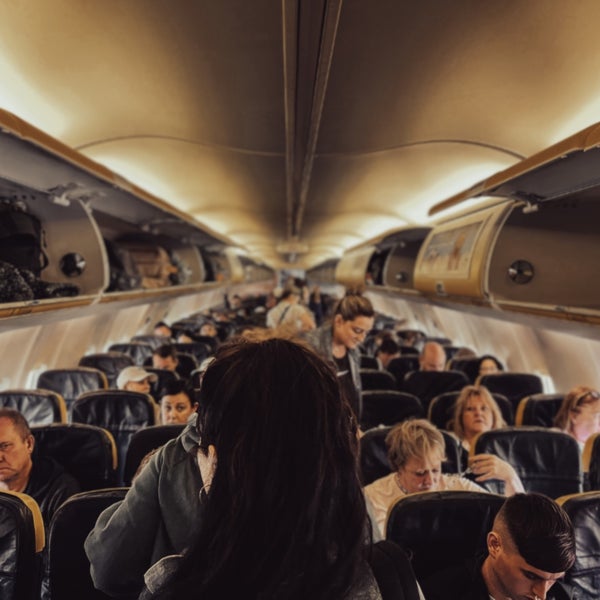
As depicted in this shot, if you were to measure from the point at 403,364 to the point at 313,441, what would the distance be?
23.5 feet

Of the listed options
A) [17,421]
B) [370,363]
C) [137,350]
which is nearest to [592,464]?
[17,421]

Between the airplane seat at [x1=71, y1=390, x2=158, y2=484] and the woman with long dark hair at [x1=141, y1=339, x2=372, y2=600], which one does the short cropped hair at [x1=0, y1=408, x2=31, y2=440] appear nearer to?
the airplane seat at [x1=71, y1=390, x2=158, y2=484]

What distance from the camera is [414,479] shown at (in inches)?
132

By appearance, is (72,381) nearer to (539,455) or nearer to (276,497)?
(539,455)

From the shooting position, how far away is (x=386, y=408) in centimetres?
532

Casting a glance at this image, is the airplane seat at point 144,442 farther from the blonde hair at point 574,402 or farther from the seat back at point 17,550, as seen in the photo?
the blonde hair at point 574,402

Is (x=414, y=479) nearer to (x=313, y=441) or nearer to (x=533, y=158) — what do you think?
(x=533, y=158)

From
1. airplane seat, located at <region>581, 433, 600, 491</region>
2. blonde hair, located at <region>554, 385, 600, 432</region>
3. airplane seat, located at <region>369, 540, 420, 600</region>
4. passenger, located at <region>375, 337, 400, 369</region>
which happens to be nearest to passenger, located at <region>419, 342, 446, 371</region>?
passenger, located at <region>375, 337, 400, 369</region>

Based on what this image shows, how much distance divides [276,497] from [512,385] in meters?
5.89

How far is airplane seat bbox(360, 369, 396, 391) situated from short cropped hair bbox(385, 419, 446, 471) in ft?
9.92

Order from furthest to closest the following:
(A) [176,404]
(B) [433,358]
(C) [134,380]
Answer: (B) [433,358]
(C) [134,380]
(A) [176,404]

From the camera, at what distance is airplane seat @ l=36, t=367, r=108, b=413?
6.24 meters

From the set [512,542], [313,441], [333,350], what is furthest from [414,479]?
[313,441]

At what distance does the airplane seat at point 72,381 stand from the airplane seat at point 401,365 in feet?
12.0
